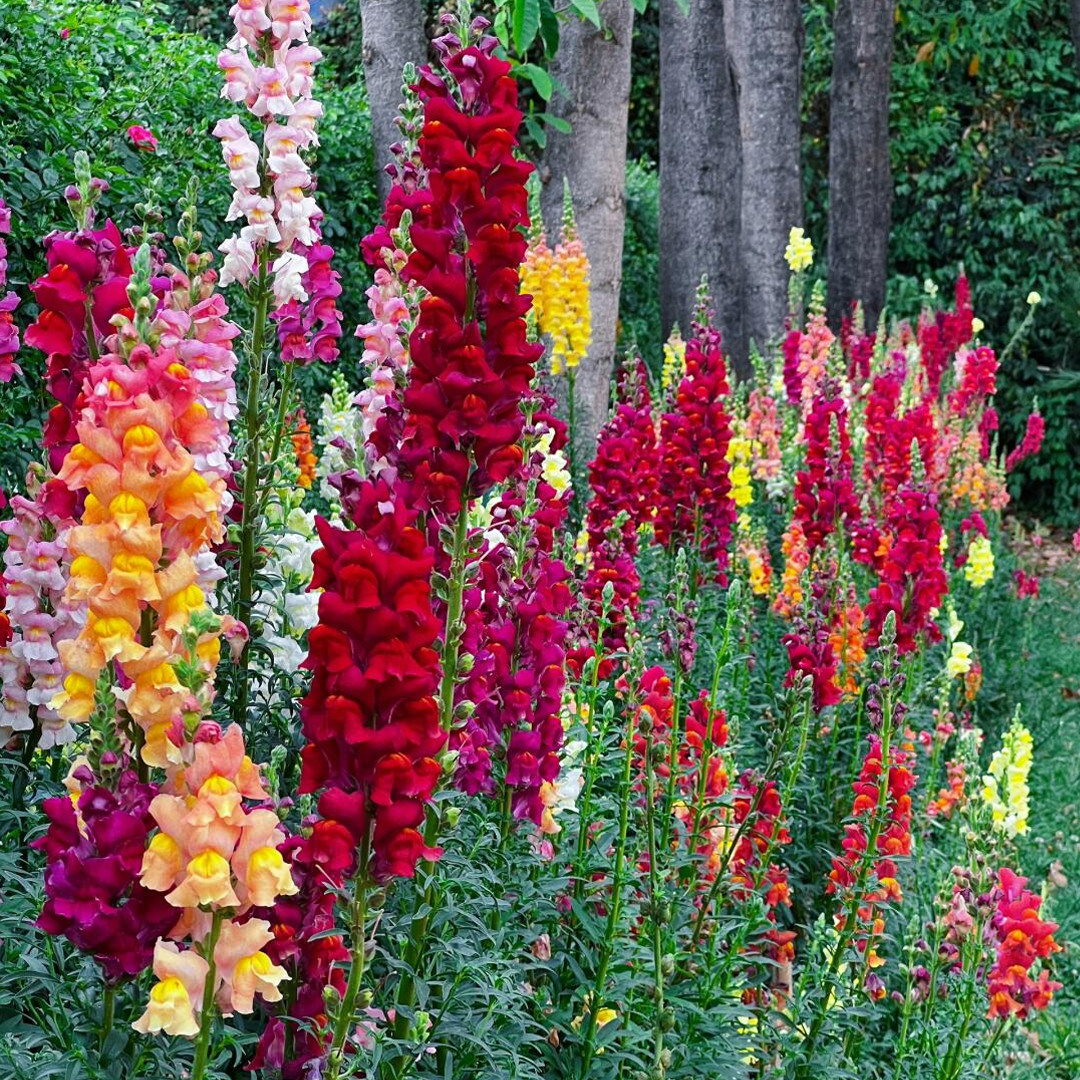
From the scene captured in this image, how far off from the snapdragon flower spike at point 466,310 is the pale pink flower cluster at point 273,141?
0.72 m

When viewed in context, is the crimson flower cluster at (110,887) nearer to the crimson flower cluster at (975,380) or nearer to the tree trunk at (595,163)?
the tree trunk at (595,163)

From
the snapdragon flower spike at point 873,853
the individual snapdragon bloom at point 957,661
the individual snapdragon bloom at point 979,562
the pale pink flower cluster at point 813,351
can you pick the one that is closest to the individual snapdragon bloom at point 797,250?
the pale pink flower cluster at point 813,351

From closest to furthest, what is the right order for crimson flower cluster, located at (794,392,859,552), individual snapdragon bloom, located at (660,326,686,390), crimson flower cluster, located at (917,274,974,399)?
crimson flower cluster, located at (794,392,859,552) → individual snapdragon bloom, located at (660,326,686,390) → crimson flower cluster, located at (917,274,974,399)

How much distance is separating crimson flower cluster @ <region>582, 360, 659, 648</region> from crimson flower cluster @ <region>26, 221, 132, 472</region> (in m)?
1.66

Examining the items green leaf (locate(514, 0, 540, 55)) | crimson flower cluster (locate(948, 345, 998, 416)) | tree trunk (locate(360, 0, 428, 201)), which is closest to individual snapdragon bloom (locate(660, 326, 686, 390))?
crimson flower cluster (locate(948, 345, 998, 416))

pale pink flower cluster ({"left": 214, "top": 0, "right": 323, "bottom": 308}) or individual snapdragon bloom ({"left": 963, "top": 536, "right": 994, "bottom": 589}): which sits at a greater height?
pale pink flower cluster ({"left": 214, "top": 0, "right": 323, "bottom": 308})

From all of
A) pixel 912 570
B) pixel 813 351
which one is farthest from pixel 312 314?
pixel 813 351

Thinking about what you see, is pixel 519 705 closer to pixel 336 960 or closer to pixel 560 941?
pixel 560 941

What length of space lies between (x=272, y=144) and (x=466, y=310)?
3.16ft

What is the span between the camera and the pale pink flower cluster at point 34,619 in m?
2.54

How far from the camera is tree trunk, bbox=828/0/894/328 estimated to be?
11664 millimetres

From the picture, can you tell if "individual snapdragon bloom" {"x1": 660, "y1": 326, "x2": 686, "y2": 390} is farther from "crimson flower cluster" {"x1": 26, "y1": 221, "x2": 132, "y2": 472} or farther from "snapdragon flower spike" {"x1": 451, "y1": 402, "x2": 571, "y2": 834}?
"crimson flower cluster" {"x1": 26, "y1": 221, "x2": 132, "y2": 472}

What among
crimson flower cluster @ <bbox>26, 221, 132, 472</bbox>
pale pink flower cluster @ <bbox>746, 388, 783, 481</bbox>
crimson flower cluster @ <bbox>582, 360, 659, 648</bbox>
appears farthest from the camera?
pale pink flower cluster @ <bbox>746, 388, 783, 481</bbox>

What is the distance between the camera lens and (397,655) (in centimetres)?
195
